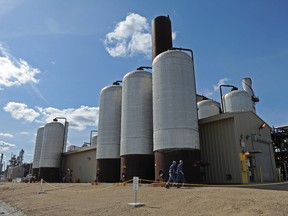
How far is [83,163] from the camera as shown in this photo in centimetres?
3928

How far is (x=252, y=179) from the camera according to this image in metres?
21.4

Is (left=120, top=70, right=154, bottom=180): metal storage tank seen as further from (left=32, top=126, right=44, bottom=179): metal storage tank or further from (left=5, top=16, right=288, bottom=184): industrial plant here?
(left=32, top=126, right=44, bottom=179): metal storage tank

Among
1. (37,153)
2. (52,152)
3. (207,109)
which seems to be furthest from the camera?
(37,153)

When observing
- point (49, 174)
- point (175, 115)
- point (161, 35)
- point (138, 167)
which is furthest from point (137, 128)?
point (49, 174)

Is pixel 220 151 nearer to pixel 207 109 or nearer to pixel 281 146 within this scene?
pixel 207 109

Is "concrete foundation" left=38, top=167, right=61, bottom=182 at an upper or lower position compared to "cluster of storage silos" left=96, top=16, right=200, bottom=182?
lower

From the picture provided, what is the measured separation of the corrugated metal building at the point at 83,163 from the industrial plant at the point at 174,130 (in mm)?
7619

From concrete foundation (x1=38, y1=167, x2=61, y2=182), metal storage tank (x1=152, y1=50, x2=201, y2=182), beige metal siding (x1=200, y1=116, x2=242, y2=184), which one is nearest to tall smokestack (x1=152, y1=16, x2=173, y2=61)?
metal storage tank (x1=152, y1=50, x2=201, y2=182)

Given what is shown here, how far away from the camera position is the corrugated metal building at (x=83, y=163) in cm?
3681

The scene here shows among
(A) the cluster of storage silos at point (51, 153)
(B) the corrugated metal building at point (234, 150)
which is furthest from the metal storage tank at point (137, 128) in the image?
(A) the cluster of storage silos at point (51, 153)

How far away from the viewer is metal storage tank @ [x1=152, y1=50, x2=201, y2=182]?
64.6 feet

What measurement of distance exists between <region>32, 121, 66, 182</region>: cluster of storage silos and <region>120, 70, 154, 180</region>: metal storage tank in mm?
22421

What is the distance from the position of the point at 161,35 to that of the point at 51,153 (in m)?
28.3

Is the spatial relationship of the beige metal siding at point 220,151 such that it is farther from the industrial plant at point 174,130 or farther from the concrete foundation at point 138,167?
the concrete foundation at point 138,167
